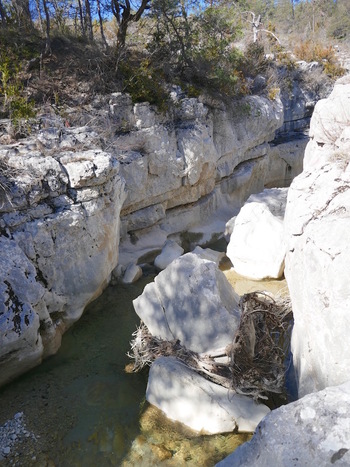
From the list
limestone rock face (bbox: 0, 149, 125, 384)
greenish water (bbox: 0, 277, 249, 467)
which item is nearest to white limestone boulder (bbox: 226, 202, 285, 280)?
limestone rock face (bbox: 0, 149, 125, 384)

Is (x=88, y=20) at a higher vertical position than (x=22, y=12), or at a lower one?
lower

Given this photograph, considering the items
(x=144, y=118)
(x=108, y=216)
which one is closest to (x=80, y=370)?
(x=108, y=216)

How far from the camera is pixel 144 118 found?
8.34m

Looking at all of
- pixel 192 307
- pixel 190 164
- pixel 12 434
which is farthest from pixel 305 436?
pixel 190 164

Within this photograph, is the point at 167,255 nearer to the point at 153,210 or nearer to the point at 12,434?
the point at 153,210

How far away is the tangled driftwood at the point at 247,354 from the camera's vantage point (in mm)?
4387

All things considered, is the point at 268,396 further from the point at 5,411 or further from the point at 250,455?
the point at 5,411

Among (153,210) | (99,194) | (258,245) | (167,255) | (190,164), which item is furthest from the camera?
(190,164)

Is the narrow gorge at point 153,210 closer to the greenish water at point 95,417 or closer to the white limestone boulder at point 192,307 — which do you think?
the white limestone boulder at point 192,307

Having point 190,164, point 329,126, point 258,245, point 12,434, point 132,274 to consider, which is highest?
point 329,126

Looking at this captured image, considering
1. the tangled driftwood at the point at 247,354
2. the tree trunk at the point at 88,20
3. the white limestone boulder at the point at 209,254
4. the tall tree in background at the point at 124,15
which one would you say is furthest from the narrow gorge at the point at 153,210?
the tree trunk at the point at 88,20

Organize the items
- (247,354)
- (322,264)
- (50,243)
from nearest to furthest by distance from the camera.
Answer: (322,264) → (247,354) → (50,243)

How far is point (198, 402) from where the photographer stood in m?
4.27

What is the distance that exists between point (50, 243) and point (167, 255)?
299 centimetres
